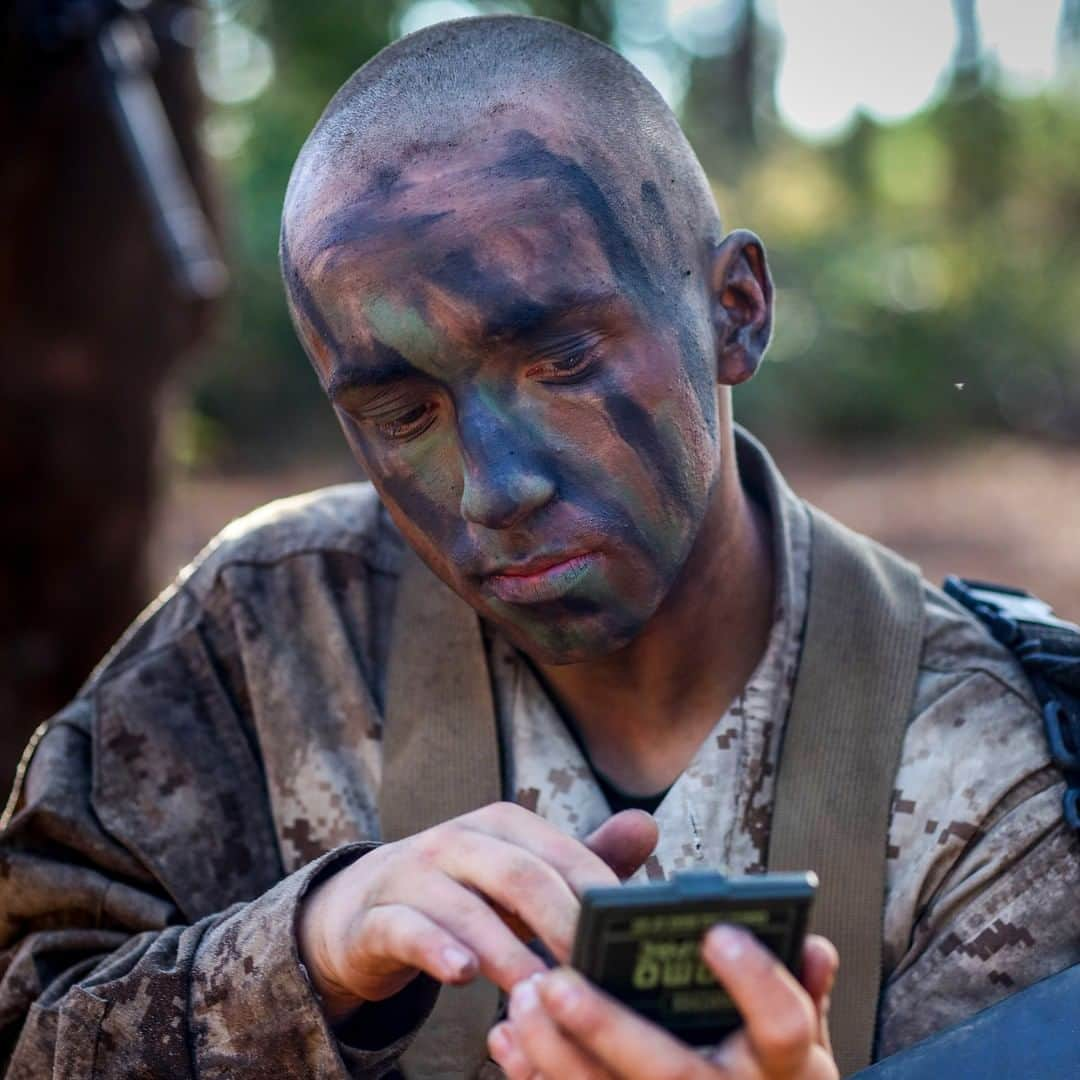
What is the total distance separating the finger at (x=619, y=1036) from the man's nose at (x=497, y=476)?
75cm

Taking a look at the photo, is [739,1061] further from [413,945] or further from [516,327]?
[516,327]

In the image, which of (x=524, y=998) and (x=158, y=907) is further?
(x=158, y=907)

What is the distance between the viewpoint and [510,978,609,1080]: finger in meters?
1.75

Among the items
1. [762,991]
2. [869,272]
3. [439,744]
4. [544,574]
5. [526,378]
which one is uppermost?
[526,378]

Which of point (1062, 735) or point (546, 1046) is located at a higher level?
point (546, 1046)

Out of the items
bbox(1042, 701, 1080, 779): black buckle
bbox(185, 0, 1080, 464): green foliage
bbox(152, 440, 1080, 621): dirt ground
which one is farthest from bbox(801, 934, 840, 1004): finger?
bbox(185, 0, 1080, 464): green foliage

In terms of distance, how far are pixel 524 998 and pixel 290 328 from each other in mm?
14527

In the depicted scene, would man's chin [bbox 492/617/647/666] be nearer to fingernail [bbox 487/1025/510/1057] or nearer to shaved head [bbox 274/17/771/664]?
shaved head [bbox 274/17/771/664]

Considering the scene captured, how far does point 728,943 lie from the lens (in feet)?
5.49

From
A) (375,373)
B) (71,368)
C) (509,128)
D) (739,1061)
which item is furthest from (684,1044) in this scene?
(71,368)

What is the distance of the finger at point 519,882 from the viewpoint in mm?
1896

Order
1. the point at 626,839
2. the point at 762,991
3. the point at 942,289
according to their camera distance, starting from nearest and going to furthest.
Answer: the point at 762,991, the point at 626,839, the point at 942,289

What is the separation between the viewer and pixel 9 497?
19.1ft

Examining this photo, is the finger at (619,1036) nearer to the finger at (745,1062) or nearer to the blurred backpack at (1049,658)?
the finger at (745,1062)
